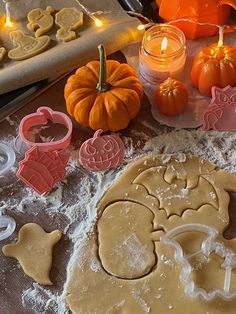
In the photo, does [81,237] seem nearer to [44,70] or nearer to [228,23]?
[44,70]

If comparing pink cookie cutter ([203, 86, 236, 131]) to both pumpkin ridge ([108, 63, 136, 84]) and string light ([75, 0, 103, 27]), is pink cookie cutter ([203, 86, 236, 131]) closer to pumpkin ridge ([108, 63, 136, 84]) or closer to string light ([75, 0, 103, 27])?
pumpkin ridge ([108, 63, 136, 84])

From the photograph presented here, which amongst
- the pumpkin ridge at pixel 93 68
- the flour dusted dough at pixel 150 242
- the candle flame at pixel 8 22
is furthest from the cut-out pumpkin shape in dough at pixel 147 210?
the candle flame at pixel 8 22

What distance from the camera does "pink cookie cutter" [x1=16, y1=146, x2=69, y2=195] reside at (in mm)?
1237

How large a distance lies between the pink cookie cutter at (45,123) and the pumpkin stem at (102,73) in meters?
0.09

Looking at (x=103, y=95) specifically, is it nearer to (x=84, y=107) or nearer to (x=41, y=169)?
(x=84, y=107)

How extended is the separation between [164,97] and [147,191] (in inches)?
7.8

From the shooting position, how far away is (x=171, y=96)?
1298 mm

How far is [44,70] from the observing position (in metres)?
1.37

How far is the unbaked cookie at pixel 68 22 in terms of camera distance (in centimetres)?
141

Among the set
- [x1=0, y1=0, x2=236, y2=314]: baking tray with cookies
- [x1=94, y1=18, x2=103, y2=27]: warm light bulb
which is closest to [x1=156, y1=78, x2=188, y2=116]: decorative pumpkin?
[x1=0, y1=0, x2=236, y2=314]: baking tray with cookies

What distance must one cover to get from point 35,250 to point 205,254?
0.30m

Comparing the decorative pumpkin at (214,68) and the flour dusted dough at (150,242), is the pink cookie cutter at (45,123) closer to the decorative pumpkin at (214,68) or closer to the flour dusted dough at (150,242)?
the flour dusted dough at (150,242)

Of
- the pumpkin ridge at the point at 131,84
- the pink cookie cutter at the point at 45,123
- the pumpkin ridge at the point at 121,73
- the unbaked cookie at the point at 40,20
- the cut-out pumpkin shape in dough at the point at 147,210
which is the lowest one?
the cut-out pumpkin shape in dough at the point at 147,210

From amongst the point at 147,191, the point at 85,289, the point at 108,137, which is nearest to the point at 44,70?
the point at 108,137
